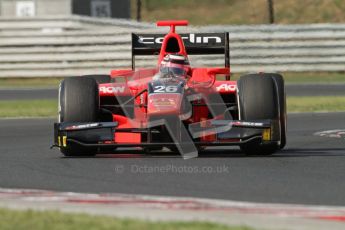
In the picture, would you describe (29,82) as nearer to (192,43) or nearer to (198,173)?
(192,43)

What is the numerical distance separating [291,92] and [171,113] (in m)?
12.7

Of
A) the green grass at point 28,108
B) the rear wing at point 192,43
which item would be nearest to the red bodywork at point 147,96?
the rear wing at point 192,43

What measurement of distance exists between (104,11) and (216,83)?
27.1m

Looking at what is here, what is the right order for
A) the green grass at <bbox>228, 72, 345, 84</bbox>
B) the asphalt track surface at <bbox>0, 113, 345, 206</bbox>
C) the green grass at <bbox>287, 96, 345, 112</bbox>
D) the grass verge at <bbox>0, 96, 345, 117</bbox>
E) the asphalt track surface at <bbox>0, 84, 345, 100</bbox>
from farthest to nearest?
the green grass at <bbox>228, 72, 345, 84</bbox> < the asphalt track surface at <bbox>0, 84, 345, 100</bbox> < the green grass at <bbox>287, 96, 345, 112</bbox> < the grass verge at <bbox>0, 96, 345, 117</bbox> < the asphalt track surface at <bbox>0, 113, 345, 206</bbox>

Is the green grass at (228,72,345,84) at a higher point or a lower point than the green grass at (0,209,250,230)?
lower

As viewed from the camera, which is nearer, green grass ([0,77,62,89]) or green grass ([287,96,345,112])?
green grass ([287,96,345,112])

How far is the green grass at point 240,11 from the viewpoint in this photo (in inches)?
2031

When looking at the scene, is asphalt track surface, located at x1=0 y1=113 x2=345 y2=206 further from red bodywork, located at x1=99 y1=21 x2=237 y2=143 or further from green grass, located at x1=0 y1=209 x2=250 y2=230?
green grass, located at x1=0 y1=209 x2=250 y2=230

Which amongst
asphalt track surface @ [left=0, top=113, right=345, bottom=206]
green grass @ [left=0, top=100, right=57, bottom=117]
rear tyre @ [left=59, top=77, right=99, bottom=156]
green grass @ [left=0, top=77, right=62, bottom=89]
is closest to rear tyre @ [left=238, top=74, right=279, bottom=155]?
asphalt track surface @ [left=0, top=113, right=345, bottom=206]

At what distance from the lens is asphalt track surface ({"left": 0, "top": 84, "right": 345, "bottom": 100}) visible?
918 inches

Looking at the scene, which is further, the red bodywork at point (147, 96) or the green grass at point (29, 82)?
the green grass at point (29, 82)

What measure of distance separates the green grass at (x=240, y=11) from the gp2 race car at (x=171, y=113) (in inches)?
1517

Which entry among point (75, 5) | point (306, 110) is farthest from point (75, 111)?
point (75, 5)

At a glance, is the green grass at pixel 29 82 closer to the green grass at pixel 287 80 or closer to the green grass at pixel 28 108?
the green grass at pixel 287 80
